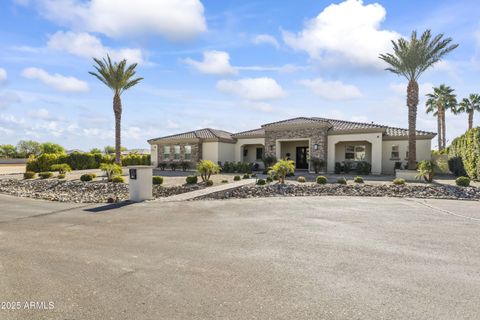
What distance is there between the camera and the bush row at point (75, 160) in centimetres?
3229

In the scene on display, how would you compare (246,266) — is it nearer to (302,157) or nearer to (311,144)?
(311,144)

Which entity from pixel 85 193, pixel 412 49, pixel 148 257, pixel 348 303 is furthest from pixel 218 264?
pixel 412 49

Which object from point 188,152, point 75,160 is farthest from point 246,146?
point 75,160

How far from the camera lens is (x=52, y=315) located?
12.2ft

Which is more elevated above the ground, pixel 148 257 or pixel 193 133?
pixel 193 133

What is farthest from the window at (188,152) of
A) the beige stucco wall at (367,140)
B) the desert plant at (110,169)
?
the beige stucco wall at (367,140)

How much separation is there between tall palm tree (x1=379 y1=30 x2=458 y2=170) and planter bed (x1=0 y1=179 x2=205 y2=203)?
15.9 meters

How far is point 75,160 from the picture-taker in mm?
36531

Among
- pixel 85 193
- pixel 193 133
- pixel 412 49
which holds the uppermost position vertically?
pixel 412 49

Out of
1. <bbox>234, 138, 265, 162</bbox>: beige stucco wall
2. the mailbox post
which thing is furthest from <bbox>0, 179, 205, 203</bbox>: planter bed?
<bbox>234, 138, 265, 162</bbox>: beige stucco wall

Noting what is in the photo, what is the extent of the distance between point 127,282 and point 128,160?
41306 mm

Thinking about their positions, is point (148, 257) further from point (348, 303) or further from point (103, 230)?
point (348, 303)

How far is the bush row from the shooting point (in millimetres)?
32291

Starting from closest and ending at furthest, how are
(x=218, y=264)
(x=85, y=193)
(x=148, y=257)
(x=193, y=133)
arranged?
(x=218, y=264) < (x=148, y=257) < (x=85, y=193) < (x=193, y=133)
